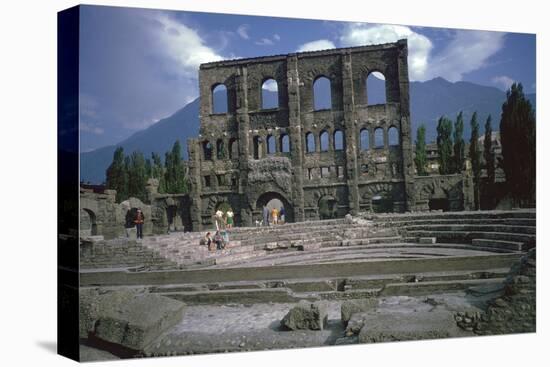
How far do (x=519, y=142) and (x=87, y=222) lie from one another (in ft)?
37.9

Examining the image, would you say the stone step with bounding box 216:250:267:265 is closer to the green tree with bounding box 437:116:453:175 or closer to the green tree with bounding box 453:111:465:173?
the green tree with bounding box 437:116:453:175

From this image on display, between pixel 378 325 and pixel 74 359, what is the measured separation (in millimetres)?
6341

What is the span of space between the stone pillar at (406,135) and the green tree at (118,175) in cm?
811

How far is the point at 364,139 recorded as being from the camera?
18312 mm

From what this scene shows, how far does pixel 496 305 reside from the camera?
14.6 m

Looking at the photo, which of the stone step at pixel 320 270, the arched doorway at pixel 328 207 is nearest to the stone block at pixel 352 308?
the stone step at pixel 320 270

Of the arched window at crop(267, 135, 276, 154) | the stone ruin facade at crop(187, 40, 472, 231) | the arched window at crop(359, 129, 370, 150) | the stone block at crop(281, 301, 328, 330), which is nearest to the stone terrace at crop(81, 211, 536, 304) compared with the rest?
the stone ruin facade at crop(187, 40, 472, 231)

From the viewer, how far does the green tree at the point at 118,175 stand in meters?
14.2

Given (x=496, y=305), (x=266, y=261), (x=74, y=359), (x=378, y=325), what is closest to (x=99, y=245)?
(x=74, y=359)

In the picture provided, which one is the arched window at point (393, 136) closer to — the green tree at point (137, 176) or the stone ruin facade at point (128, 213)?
the stone ruin facade at point (128, 213)

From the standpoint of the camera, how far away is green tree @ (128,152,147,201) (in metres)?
14.9

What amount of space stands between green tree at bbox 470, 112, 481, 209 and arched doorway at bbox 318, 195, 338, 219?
4.07m

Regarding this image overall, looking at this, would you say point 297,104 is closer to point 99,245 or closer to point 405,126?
point 405,126

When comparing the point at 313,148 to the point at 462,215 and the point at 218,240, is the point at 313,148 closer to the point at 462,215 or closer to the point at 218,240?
the point at 218,240
